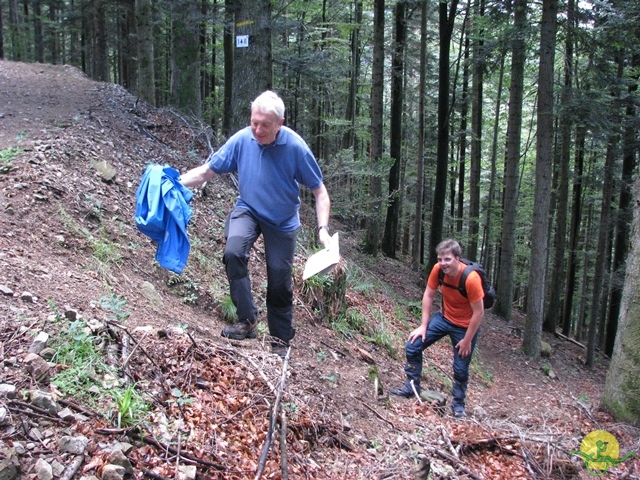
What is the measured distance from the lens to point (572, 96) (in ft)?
38.2

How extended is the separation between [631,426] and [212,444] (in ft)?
16.9

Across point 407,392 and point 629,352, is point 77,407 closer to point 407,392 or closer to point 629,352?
point 407,392

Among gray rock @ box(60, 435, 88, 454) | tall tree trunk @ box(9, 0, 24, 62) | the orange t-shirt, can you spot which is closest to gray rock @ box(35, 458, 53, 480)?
gray rock @ box(60, 435, 88, 454)

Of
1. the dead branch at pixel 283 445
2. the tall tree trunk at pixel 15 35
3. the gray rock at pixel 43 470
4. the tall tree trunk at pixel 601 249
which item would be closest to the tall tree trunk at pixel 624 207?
the tall tree trunk at pixel 601 249

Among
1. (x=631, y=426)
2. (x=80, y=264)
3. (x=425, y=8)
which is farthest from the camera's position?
(x=425, y=8)

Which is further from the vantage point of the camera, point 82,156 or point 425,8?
point 425,8

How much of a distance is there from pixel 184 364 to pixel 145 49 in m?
10.9

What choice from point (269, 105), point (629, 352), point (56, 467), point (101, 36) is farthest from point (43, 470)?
point (101, 36)

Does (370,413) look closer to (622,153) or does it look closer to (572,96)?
(572,96)

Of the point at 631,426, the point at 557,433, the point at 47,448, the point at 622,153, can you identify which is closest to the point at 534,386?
the point at 631,426

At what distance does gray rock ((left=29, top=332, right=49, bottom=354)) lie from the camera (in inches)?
115

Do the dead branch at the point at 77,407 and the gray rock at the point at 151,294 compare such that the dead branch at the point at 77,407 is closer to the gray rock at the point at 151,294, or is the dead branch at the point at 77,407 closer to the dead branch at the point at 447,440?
the gray rock at the point at 151,294

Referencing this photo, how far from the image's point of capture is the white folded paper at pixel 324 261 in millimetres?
3719

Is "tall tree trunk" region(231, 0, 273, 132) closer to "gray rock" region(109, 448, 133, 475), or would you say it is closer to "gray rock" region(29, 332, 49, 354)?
"gray rock" region(29, 332, 49, 354)
